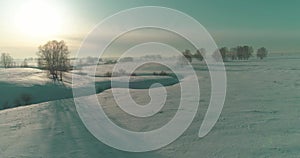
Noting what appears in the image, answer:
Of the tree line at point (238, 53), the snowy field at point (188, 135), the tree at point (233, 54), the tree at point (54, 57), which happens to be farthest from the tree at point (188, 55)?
the snowy field at point (188, 135)

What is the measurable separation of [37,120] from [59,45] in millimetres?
43037

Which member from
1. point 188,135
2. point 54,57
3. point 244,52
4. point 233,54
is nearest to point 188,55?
point 233,54

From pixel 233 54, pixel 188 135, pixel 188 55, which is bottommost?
pixel 188 135

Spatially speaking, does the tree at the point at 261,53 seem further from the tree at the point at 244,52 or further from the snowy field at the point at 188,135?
the snowy field at the point at 188,135

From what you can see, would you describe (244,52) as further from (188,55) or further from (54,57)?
(54,57)

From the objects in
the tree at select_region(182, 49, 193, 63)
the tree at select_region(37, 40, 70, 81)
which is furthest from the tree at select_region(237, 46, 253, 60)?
the tree at select_region(37, 40, 70, 81)

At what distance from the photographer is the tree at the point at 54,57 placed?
51.5 meters

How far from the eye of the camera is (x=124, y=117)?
13.4 metres

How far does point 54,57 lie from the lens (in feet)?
171

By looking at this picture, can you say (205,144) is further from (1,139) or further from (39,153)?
(1,139)

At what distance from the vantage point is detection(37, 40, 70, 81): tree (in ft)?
169

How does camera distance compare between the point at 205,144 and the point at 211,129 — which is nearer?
the point at 205,144

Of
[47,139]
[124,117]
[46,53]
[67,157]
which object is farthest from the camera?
[46,53]

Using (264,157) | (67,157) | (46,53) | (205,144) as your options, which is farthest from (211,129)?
(46,53)
